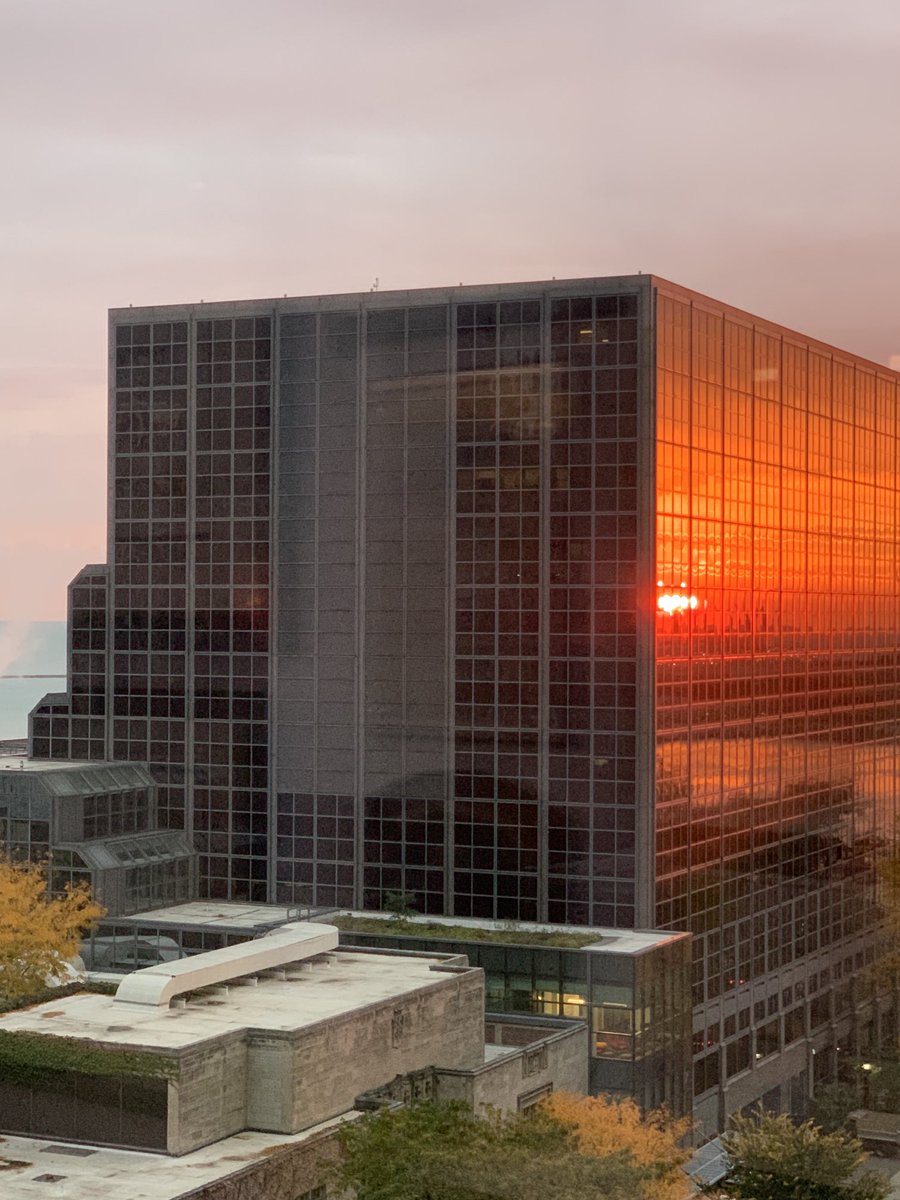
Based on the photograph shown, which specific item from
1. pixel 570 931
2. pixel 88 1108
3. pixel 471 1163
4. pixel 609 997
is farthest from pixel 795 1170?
pixel 88 1108

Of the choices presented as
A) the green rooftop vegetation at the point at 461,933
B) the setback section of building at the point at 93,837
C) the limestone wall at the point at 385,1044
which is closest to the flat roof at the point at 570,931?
the green rooftop vegetation at the point at 461,933

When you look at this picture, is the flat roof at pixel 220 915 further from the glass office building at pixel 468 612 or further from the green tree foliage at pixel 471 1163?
the green tree foliage at pixel 471 1163

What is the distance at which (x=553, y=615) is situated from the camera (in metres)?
46.4

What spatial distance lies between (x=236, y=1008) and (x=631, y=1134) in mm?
8170

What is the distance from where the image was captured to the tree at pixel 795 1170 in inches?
1320

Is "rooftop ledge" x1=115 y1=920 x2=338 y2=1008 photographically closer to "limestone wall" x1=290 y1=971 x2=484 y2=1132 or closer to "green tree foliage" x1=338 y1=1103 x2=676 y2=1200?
"limestone wall" x1=290 y1=971 x2=484 y2=1132

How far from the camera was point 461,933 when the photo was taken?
44.6m

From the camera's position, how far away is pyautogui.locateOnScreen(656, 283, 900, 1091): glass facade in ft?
155

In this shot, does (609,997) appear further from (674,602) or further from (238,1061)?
(238,1061)

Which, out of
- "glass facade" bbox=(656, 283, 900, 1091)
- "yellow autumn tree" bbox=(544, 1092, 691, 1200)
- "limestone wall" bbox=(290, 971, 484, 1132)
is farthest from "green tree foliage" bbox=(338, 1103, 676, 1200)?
"glass facade" bbox=(656, 283, 900, 1091)

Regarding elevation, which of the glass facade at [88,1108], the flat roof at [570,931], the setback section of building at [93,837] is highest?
the setback section of building at [93,837]

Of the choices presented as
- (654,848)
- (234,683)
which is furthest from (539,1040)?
(234,683)

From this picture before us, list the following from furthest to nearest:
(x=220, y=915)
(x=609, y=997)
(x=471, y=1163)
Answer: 1. (x=220, y=915)
2. (x=609, y=997)
3. (x=471, y=1163)

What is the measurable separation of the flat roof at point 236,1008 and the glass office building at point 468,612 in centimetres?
937
